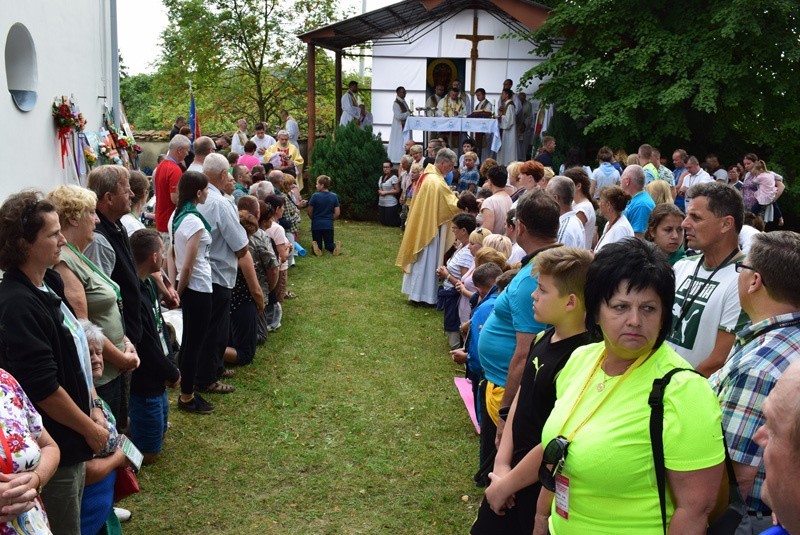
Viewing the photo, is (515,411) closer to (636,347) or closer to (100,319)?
(636,347)

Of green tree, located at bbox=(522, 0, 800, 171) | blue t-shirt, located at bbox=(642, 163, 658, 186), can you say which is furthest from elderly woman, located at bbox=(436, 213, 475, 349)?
green tree, located at bbox=(522, 0, 800, 171)

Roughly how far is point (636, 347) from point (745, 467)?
0.53 meters

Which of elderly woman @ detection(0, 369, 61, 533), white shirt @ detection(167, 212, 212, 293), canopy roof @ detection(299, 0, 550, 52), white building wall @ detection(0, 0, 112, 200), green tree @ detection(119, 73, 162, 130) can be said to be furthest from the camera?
green tree @ detection(119, 73, 162, 130)

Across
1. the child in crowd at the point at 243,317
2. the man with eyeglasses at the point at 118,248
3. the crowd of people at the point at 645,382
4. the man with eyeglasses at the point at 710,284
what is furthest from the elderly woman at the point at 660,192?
the man with eyeglasses at the point at 118,248

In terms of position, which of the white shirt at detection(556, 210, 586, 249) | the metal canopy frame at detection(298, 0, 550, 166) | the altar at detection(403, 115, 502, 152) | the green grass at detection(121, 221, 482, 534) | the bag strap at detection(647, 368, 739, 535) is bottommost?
the green grass at detection(121, 221, 482, 534)

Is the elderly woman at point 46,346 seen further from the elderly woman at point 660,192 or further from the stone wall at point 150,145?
the stone wall at point 150,145

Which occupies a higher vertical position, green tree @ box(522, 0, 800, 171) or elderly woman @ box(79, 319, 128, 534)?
green tree @ box(522, 0, 800, 171)

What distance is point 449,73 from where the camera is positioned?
67.3 ft

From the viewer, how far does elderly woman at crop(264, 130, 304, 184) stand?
1743 cm

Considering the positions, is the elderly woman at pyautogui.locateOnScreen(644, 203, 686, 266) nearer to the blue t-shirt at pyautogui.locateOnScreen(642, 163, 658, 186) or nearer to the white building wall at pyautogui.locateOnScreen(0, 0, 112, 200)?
the blue t-shirt at pyautogui.locateOnScreen(642, 163, 658, 186)

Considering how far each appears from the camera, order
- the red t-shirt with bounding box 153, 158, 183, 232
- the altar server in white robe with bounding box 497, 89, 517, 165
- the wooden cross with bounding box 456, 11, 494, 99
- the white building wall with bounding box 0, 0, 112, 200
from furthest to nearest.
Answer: the wooden cross with bounding box 456, 11, 494, 99
the altar server in white robe with bounding box 497, 89, 517, 165
the red t-shirt with bounding box 153, 158, 183, 232
the white building wall with bounding box 0, 0, 112, 200

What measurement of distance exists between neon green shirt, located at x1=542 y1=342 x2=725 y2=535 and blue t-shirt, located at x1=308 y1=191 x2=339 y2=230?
1141 cm

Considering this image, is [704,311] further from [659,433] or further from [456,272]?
[456,272]

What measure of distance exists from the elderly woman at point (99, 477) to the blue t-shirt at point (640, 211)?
5522 millimetres
